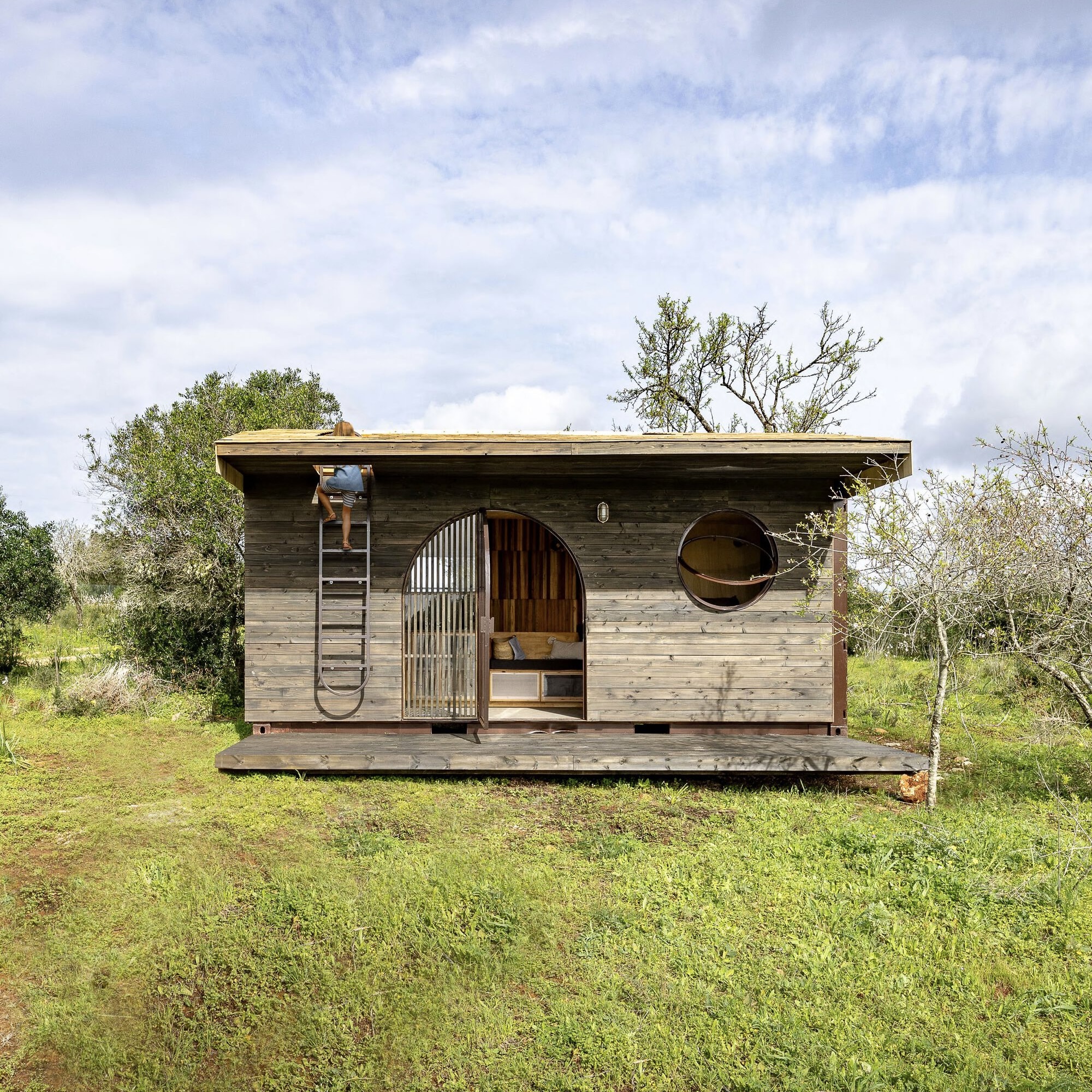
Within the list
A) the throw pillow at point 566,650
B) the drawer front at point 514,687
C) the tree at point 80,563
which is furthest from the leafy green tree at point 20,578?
the throw pillow at point 566,650

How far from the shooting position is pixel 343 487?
6.71m

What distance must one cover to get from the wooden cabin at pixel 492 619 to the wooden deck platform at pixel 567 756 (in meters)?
0.37

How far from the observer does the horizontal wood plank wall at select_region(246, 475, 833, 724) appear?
7031mm

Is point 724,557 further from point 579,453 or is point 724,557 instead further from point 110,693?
point 110,693

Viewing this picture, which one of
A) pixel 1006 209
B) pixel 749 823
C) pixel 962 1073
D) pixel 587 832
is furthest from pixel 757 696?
pixel 1006 209

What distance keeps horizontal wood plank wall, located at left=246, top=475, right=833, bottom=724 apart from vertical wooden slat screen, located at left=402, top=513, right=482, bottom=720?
13 cm

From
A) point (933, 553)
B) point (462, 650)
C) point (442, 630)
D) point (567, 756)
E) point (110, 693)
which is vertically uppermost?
point (933, 553)

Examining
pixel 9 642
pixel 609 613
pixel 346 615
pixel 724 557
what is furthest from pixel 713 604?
pixel 9 642

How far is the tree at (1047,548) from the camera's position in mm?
4789

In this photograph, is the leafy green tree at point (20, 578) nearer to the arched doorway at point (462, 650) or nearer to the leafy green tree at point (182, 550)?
the leafy green tree at point (182, 550)

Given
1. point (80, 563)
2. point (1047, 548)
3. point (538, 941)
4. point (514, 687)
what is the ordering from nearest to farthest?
point (538, 941), point (1047, 548), point (514, 687), point (80, 563)

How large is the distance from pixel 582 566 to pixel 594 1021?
4.52 meters

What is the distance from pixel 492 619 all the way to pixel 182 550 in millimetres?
5981

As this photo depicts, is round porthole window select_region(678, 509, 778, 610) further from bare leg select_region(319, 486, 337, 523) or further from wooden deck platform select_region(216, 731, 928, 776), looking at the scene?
bare leg select_region(319, 486, 337, 523)
